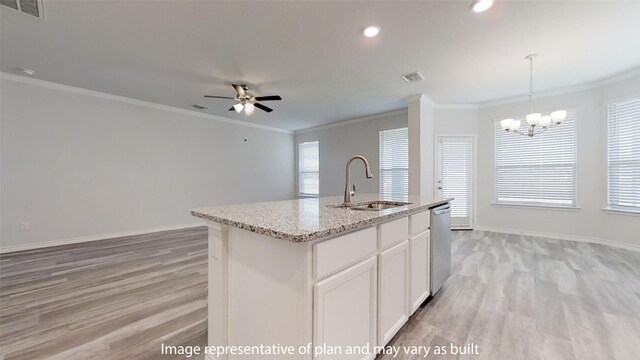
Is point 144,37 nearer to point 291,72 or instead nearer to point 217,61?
point 217,61

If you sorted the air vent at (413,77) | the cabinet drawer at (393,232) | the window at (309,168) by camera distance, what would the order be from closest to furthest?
the cabinet drawer at (393,232) < the air vent at (413,77) < the window at (309,168)

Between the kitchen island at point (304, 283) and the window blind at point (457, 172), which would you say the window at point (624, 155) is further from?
the kitchen island at point (304, 283)

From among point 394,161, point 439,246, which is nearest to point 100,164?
point 439,246

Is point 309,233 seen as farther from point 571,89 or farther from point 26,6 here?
point 571,89

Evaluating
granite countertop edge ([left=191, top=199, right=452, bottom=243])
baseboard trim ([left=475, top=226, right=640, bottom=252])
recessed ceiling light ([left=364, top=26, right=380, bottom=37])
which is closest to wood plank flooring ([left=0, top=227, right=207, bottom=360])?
granite countertop edge ([left=191, top=199, right=452, bottom=243])

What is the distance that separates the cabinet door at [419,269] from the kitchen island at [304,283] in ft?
0.68

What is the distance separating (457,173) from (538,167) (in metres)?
1.33

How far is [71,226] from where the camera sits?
4.33 metres

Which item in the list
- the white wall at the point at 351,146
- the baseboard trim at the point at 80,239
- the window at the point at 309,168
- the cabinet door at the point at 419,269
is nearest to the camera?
the cabinet door at the point at 419,269

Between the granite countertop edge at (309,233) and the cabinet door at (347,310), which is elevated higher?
the granite countertop edge at (309,233)

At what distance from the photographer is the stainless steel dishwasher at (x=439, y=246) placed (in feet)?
7.65

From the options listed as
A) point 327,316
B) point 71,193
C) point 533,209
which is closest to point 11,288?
point 71,193

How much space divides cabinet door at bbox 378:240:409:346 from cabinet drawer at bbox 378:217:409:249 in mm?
47

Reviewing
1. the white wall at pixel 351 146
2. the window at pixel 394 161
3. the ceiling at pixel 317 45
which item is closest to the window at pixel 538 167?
the ceiling at pixel 317 45
